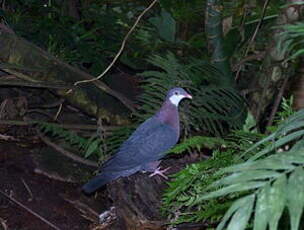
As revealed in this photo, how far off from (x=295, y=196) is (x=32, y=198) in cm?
262

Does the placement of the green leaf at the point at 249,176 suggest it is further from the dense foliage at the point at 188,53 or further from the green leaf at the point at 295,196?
the dense foliage at the point at 188,53

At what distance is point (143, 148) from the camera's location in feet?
9.91

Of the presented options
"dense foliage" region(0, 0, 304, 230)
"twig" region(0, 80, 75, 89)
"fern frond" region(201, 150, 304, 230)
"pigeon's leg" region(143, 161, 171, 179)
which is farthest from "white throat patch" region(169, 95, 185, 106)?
"fern frond" region(201, 150, 304, 230)

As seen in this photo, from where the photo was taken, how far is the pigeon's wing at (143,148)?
297 centimetres

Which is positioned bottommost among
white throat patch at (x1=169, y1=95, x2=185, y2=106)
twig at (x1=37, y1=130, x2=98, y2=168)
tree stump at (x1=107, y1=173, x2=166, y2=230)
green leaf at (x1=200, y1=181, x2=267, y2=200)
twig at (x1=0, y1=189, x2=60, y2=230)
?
twig at (x1=0, y1=189, x2=60, y2=230)

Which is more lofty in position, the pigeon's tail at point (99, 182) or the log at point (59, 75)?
the log at point (59, 75)

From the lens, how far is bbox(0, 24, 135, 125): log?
11.7ft

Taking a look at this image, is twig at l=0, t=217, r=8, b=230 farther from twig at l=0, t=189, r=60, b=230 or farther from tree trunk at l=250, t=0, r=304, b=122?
tree trunk at l=250, t=0, r=304, b=122

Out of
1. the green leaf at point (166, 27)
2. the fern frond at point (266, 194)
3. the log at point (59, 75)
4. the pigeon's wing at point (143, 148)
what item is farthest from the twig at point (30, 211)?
the fern frond at point (266, 194)

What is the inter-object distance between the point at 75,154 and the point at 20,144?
399 millimetres

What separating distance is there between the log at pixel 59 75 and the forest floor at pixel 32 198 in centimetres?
52

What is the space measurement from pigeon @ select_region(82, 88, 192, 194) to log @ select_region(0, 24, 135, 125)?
709 mm

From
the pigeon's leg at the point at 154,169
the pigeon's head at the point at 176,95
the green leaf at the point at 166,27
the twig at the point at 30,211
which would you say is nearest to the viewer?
the pigeon's leg at the point at 154,169

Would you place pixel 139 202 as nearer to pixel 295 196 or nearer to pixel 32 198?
pixel 32 198
